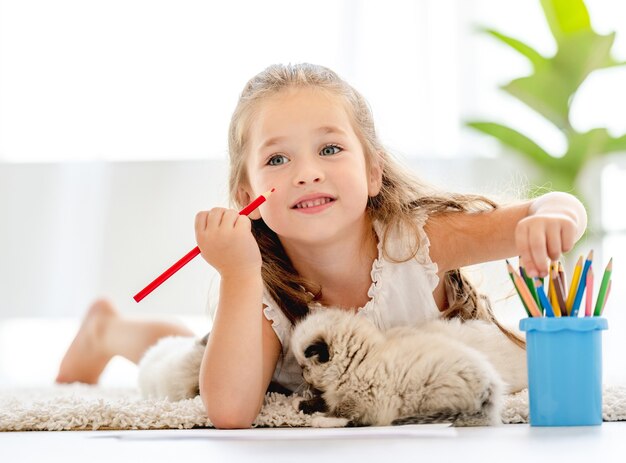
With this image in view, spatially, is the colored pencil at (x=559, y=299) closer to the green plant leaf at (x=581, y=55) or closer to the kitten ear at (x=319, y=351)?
the kitten ear at (x=319, y=351)

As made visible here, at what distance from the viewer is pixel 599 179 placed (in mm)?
2520

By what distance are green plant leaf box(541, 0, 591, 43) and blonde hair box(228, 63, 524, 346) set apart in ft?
3.95

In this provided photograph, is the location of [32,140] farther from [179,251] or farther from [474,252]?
[474,252]

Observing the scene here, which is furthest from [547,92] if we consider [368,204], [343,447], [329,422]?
[343,447]

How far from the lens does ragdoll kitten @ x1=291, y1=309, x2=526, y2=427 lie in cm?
93

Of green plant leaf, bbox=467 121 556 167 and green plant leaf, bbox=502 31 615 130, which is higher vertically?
green plant leaf, bbox=502 31 615 130

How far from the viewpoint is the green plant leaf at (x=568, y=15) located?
2.40m

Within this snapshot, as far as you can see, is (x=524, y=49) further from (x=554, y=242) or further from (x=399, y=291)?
(x=554, y=242)

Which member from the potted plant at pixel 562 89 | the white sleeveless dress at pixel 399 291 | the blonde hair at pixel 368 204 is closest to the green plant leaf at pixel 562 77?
the potted plant at pixel 562 89

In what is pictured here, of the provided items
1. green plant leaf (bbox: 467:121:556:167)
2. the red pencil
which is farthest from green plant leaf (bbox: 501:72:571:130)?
the red pencil

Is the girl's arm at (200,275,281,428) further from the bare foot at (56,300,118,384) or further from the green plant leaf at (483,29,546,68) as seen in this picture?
the green plant leaf at (483,29,546,68)

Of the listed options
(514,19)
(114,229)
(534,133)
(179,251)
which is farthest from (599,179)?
(114,229)

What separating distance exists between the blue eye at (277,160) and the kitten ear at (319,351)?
1.08 feet

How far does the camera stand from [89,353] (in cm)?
193
